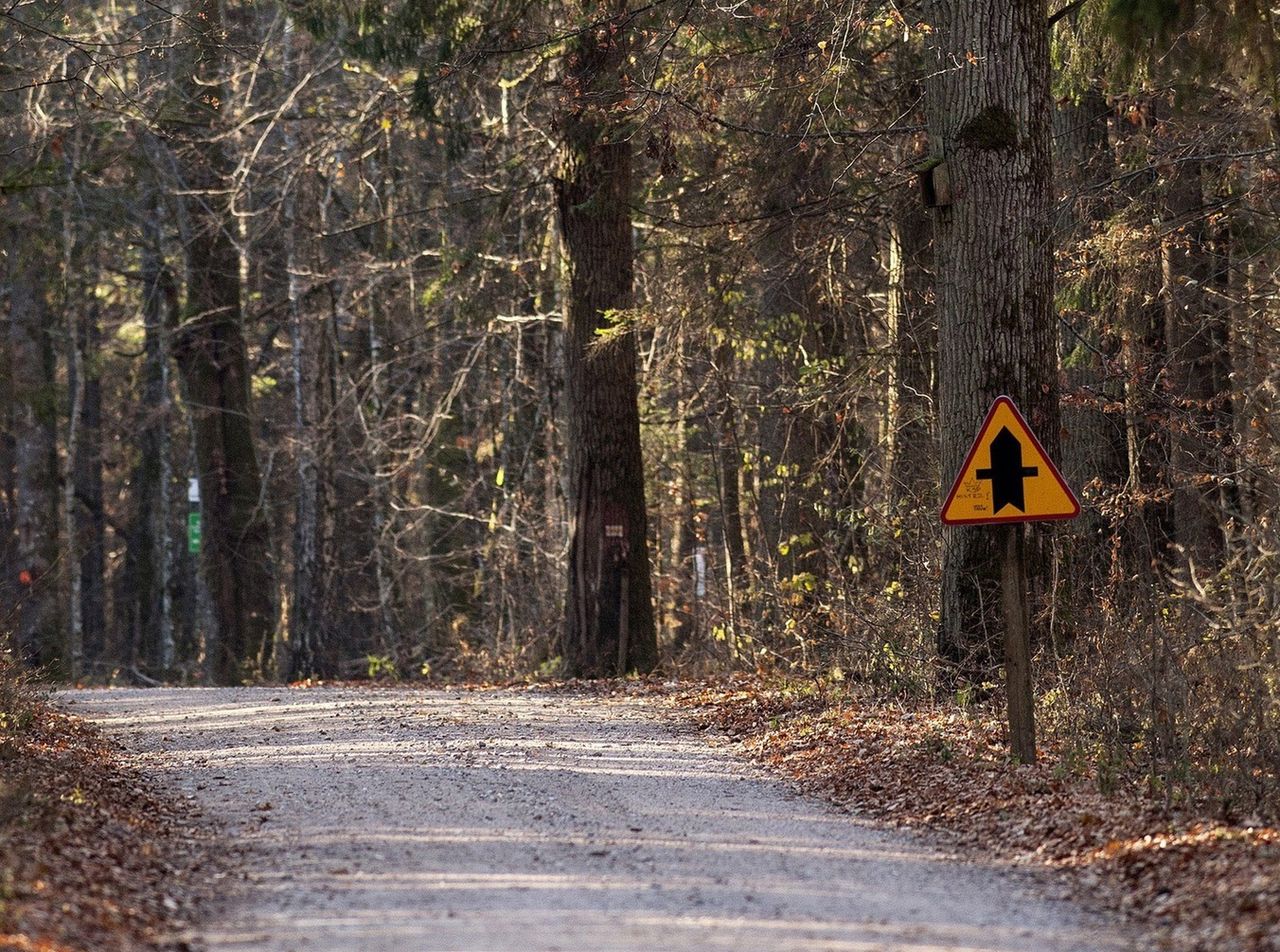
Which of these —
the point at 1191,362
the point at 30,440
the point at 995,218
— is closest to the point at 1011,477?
the point at 995,218

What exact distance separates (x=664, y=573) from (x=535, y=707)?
11793 millimetres

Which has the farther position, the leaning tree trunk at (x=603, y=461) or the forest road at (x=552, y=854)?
the leaning tree trunk at (x=603, y=461)

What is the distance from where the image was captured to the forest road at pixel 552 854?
6.72m

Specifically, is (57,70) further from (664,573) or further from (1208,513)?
(1208,513)

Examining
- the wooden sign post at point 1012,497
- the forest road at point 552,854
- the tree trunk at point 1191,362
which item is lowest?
the forest road at point 552,854

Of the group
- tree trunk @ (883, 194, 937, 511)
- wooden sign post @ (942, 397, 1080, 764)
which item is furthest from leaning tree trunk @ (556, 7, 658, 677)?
wooden sign post @ (942, 397, 1080, 764)

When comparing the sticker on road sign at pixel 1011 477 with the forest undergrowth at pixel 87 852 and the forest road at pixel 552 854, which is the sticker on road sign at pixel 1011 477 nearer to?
the forest road at pixel 552 854

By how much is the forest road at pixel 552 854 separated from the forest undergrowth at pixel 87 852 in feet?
0.90

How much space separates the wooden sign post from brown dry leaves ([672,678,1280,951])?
700mm

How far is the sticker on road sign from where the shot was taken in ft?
32.9

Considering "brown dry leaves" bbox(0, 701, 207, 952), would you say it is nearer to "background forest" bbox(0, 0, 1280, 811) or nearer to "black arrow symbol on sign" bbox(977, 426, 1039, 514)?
"background forest" bbox(0, 0, 1280, 811)

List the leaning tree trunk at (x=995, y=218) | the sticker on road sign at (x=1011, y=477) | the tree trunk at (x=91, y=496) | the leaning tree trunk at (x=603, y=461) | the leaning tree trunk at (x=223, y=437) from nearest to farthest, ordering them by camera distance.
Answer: the sticker on road sign at (x=1011, y=477), the leaning tree trunk at (x=995, y=218), the leaning tree trunk at (x=603, y=461), the leaning tree trunk at (x=223, y=437), the tree trunk at (x=91, y=496)

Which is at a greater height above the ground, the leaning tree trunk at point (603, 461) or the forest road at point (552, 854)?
the leaning tree trunk at point (603, 461)

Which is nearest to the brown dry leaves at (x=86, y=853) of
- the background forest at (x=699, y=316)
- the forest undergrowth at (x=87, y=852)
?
the forest undergrowth at (x=87, y=852)
